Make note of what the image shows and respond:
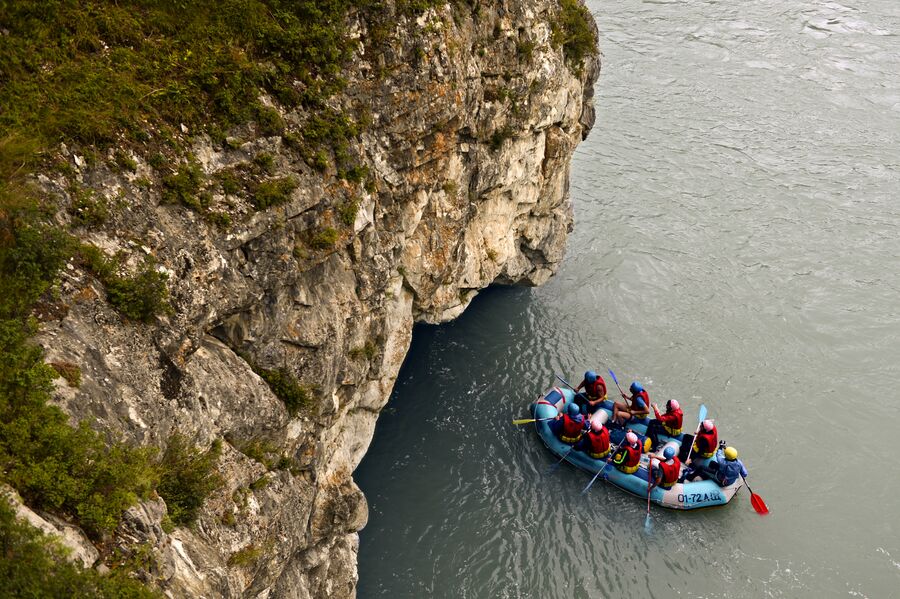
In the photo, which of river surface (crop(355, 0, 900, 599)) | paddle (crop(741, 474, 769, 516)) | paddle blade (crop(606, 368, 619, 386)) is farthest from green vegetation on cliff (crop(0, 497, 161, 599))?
paddle blade (crop(606, 368, 619, 386))

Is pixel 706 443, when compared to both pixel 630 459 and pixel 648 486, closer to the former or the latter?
pixel 648 486

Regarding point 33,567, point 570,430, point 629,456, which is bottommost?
point 629,456

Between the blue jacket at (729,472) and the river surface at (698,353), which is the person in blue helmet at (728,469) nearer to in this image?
the blue jacket at (729,472)

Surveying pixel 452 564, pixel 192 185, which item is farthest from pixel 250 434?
pixel 452 564

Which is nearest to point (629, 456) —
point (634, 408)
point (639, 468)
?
point (639, 468)

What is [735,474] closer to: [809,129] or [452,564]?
[452,564]

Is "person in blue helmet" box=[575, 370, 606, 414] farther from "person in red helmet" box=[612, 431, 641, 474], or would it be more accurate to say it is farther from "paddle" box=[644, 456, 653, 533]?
"paddle" box=[644, 456, 653, 533]

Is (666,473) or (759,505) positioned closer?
(759,505)

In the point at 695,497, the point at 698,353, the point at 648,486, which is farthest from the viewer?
the point at 698,353
